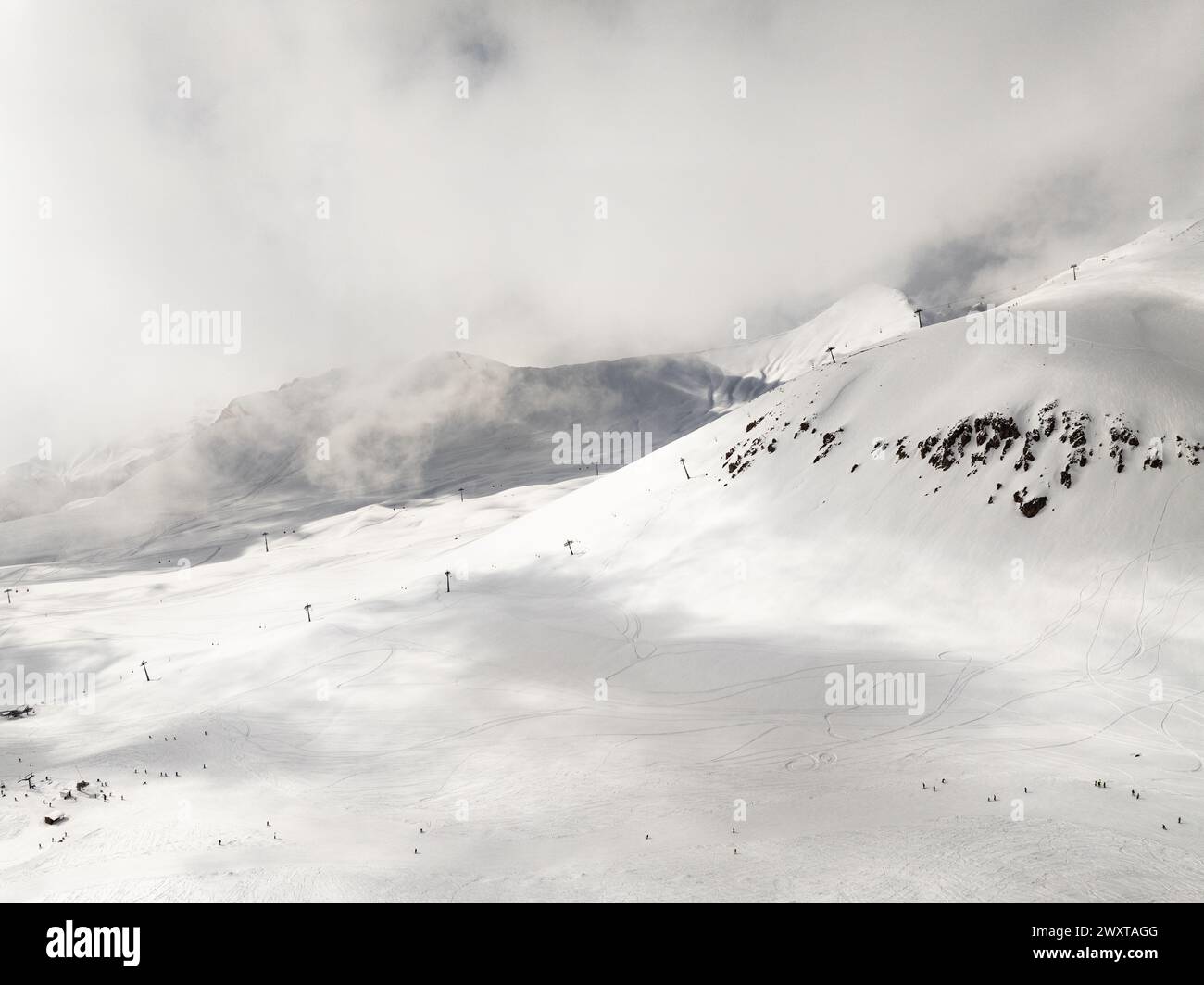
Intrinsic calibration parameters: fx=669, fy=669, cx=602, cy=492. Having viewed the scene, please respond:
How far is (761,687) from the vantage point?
137 feet

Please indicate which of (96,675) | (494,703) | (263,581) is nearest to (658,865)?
(494,703)

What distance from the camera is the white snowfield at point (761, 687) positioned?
22.9 m

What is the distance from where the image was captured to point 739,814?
26500 mm

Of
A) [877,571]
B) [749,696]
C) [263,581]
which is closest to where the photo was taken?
[749,696]

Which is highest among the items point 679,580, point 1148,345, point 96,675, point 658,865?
point 1148,345

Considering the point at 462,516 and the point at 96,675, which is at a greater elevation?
the point at 462,516

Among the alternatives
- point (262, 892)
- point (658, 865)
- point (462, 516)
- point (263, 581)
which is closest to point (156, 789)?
point (262, 892)

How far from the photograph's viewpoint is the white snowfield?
22.9 m

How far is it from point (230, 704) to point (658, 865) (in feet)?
125

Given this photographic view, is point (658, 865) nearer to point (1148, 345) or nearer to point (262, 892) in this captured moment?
point (262, 892)

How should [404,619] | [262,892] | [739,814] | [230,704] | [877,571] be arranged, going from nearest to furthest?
[262,892], [739,814], [230,704], [877,571], [404,619]

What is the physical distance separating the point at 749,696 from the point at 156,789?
1282 inches

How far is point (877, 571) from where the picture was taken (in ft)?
178

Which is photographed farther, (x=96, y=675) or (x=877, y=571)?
(x=96, y=675)
